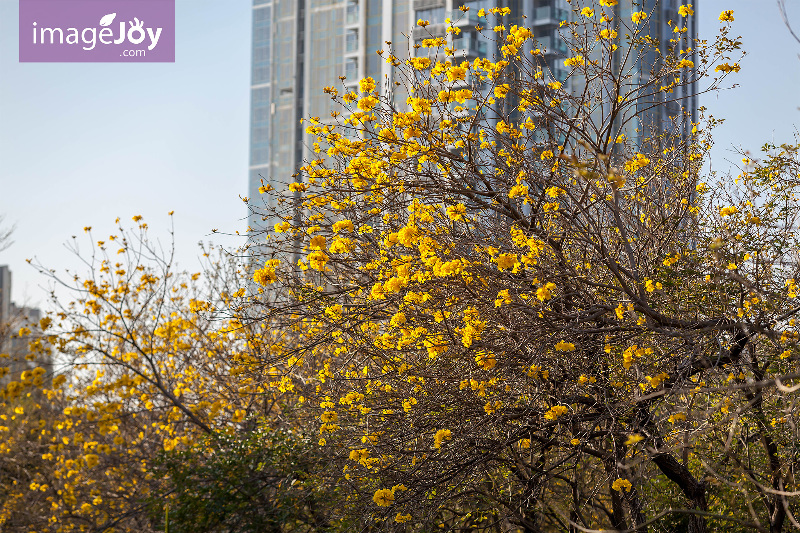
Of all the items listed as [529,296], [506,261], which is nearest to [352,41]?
[529,296]

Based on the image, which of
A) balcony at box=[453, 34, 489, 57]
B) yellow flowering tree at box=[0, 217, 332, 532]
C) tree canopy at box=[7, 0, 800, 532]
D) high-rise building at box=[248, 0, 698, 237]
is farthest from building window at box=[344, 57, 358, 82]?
tree canopy at box=[7, 0, 800, 532]

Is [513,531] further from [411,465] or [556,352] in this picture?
[556,352]

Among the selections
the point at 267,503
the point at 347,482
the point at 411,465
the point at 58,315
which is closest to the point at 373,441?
the point at 411,465

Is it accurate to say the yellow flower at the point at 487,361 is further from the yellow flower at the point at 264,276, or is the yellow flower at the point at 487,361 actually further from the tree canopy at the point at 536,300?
the yellow flower at the point at 264,276

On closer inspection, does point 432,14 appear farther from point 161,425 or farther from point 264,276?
point 264,276

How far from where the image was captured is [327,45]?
49656mm

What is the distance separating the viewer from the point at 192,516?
710 cm

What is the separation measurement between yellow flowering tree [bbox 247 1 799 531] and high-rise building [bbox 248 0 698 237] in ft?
92.8

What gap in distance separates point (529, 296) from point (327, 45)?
4706 centimetres

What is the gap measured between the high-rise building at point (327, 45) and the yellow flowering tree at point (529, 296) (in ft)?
92.8

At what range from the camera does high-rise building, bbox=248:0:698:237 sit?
38.3 m

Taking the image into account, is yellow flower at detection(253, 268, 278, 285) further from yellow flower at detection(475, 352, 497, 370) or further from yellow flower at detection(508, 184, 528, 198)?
yellow flower at detection(508, 184, 528, 198)

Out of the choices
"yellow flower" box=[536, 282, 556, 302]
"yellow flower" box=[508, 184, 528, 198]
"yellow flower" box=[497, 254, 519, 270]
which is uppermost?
"yellow flower" box=[508, 184, 528, 198]

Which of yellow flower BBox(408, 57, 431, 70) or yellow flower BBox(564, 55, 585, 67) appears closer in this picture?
yellow flower BBox(408, 57, 431, 70)
